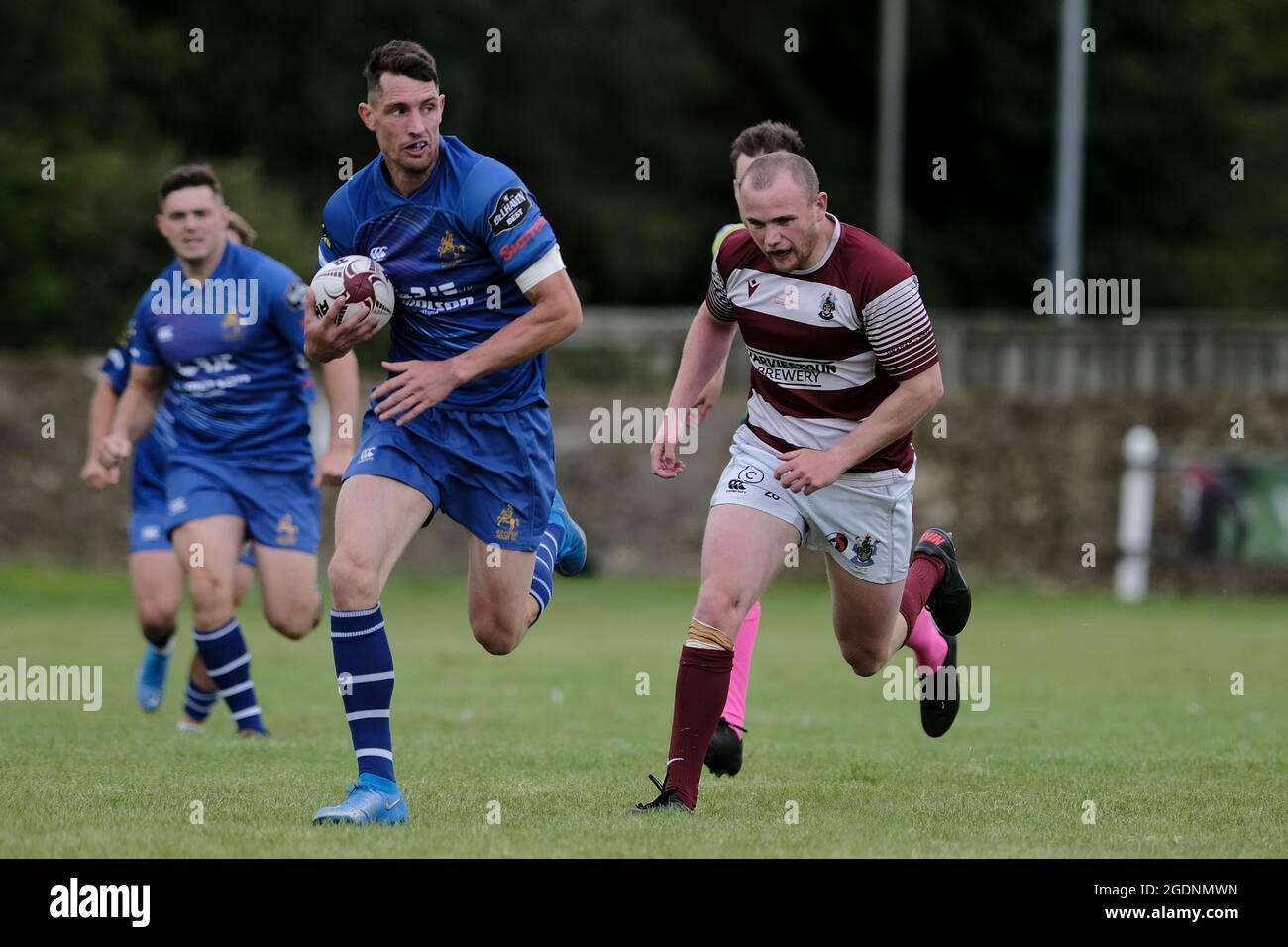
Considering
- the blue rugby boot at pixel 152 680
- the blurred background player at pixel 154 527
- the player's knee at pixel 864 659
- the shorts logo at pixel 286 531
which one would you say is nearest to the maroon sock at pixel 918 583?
the player's knee at pixel 864 659

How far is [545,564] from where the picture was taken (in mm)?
8383

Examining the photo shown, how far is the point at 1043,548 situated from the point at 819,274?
15.6m

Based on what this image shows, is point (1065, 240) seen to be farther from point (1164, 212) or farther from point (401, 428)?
point (401, 428)

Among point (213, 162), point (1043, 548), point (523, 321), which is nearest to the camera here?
point (523, 321)

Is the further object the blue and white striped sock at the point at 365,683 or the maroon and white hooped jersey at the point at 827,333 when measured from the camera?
the maroon and white hooped jersey at the point at 827,333

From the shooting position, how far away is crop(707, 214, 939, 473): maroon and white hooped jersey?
7133 millimetres

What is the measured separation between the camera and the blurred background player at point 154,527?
412 inches

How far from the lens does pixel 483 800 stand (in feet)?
23.7

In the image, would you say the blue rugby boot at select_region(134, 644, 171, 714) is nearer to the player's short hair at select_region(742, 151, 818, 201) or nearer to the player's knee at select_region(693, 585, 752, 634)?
the player's knee at select_region(693, 585, 752, 634)

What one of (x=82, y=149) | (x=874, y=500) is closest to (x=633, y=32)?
(x=82, y=149)

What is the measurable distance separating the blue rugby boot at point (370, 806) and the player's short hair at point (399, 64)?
249 centimetres

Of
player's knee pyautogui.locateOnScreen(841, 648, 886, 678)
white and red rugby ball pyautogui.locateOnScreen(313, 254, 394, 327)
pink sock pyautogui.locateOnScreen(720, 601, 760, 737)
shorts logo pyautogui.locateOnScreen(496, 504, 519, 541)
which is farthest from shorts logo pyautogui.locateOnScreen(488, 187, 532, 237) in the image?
player's knee pyautogui.locateOnScreen(841, 648, 886, 678)

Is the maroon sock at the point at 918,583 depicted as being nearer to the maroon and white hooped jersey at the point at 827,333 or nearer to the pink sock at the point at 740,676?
the pink sock at the point at 740,676

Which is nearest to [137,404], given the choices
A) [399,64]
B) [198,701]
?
[198,701]
